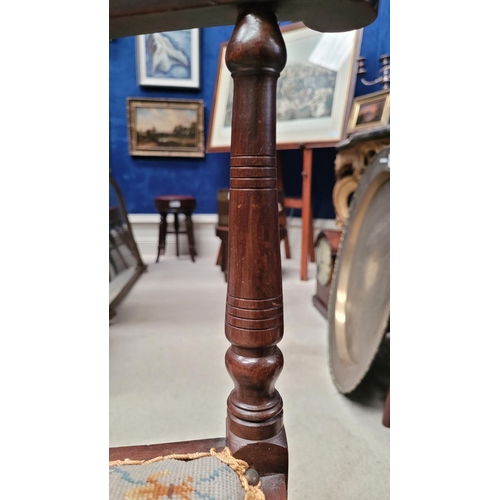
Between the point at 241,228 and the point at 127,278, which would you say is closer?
the point at 241,228

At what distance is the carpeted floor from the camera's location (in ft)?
3.01

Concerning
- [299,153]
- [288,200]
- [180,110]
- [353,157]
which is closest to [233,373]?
[353,157]

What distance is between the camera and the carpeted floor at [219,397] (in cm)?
92

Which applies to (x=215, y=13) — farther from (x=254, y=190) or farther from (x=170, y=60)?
(x=170, y=60)

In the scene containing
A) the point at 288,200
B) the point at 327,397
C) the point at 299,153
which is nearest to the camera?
the point at 327,397

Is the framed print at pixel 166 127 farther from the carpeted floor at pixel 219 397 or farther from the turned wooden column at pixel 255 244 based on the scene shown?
the turned wooden column at pixel 255 244

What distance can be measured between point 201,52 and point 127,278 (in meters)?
1.86

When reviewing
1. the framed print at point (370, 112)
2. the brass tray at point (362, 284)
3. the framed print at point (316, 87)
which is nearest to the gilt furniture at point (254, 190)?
the brass tray at point (362, 284)

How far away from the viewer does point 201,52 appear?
10.3 ft

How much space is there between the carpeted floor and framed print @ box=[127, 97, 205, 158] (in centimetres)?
155

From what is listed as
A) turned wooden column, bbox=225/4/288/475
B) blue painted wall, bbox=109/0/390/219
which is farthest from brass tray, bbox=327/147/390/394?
blue painted wall, bbox=109/0/390/219

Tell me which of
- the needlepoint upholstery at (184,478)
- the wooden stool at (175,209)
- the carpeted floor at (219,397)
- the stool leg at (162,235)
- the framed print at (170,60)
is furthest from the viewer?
the framed print at (170,60)

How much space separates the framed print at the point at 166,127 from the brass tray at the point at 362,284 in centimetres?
210

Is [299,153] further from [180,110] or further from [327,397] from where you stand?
[327,397]
